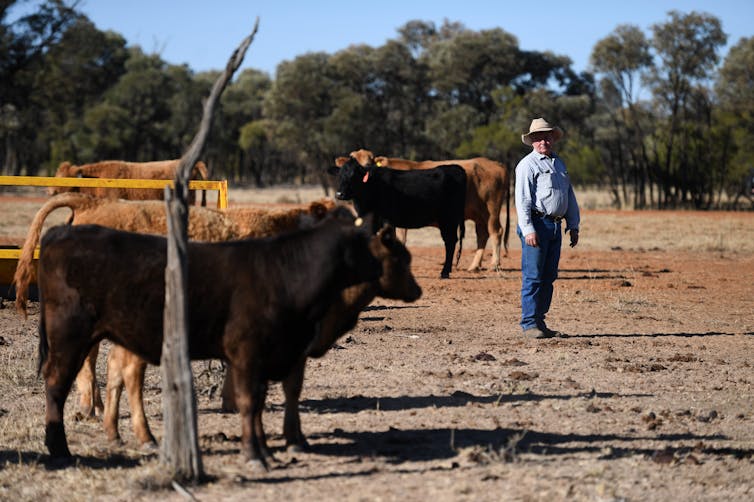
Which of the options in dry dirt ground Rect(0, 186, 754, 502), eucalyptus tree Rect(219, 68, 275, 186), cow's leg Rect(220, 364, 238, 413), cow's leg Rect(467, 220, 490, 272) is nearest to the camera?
dry dirt ground Rect(0, 186, 754, 502)

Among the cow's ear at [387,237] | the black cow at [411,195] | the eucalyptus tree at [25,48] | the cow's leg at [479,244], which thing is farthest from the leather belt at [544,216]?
the eucalyptus tree at [25,48]

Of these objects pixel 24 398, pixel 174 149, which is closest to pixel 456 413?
pixel 24 398

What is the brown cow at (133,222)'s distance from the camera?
279 inches

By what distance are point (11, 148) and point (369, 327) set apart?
62417 mm

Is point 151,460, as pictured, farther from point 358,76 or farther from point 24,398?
point 358,76

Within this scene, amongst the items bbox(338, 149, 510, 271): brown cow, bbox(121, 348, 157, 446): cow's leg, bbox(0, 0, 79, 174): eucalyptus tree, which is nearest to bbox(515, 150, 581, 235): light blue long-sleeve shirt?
bbox(121, 348, 157, 446): cow's leg

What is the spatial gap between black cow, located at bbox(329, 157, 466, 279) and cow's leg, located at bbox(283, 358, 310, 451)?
38.0ft

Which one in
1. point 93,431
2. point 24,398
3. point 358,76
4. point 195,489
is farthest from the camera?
point 358,76

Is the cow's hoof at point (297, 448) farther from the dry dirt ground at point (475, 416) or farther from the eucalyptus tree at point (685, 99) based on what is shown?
the eucalyptus tree at point (685, 99)

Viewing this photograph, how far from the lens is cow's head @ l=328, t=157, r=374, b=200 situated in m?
17.5

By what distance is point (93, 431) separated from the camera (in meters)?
6.94

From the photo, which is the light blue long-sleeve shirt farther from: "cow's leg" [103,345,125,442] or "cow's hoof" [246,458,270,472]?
"cow's hoof" [246,458,270,472]

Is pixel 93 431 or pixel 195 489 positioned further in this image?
pixel 93 431

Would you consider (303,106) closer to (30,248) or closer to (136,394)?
(30,248)
